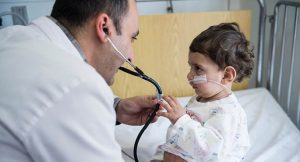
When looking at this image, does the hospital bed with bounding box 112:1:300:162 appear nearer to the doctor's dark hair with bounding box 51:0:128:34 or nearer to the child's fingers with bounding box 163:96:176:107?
the child's fingers with bounding box 163:96:176:107

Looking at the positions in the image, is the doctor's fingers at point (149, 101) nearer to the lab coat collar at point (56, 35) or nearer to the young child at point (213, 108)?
the young child at point (213, 108)

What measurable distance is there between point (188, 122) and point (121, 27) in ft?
1.26

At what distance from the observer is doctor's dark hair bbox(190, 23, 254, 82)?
107cm

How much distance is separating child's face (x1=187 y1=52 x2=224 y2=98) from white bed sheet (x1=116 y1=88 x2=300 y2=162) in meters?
0.43

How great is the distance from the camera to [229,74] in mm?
1108

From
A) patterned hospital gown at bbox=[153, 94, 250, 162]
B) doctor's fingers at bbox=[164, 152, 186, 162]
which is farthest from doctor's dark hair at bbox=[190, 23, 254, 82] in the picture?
doctor's fingers at bbox=[164, 152, 186, 162]

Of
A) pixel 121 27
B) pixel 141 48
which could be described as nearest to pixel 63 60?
pixel 121 27

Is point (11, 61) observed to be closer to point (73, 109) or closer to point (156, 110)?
point (73, 109)

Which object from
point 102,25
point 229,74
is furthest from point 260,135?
point 102,25

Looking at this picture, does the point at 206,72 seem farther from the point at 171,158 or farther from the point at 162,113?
the point at 171,158

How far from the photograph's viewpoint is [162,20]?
198 cm

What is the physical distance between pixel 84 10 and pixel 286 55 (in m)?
1.74

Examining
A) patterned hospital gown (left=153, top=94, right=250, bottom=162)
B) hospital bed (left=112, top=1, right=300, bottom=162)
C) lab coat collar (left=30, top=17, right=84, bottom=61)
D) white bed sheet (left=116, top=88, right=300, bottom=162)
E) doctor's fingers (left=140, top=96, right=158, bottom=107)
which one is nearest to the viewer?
lab coat collar (left=30, top=17, right=84, bottom=61)

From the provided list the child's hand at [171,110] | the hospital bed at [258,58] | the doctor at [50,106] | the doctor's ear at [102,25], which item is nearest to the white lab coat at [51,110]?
the doctor at [50,106]
